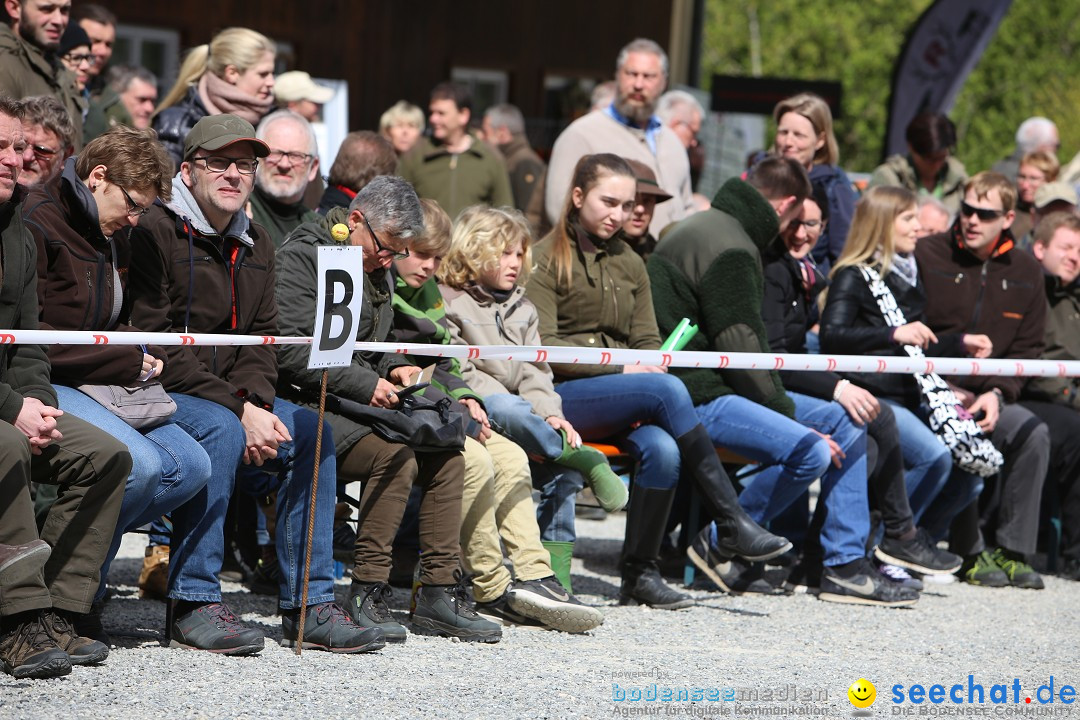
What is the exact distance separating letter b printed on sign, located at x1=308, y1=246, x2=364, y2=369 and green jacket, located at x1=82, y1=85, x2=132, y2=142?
3.37m

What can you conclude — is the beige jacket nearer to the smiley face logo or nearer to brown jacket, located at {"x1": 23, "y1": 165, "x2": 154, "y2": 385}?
brown jacket, located at {"x1": 23, "y1": 165, "x2": 154, "y2": 385}

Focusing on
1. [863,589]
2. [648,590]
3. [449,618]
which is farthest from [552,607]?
[863,589]

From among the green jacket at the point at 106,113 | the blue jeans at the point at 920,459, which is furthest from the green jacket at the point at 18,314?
the blue jeans at the point at 920,459

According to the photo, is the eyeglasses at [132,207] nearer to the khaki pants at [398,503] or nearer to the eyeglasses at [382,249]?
the eyeglasses at [382,249]

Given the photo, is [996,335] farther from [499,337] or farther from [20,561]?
[20,561]

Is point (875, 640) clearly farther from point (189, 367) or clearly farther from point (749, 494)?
point (189, 367)

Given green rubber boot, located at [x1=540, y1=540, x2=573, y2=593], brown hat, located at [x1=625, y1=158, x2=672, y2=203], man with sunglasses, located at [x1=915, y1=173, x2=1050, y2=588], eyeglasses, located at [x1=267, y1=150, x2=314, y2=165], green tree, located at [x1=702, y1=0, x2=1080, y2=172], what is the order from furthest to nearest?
green tree, located at [x1=702, y1=0, x2=1080, y2=172] → man with sunglasses, located at [x1=915, y1=173, x2=1050, y2=588] → brown hat, located at [x1=625, y1=158, x2=672, y2=203] → eyeglasses, located at [x1=267, y1=150, x2=314, y2=165] → green rubber boot, located at [x1=540, y1=540, x2=573, y2=593]

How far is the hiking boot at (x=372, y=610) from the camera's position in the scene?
552cm

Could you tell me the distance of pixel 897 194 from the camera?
7766mm

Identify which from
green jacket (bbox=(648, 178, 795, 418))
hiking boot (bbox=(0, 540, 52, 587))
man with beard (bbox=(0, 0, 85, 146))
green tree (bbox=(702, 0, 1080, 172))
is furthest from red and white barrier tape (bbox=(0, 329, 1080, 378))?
green tree (bbox=(702, 0, 1080, 172))

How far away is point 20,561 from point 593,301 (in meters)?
3.11

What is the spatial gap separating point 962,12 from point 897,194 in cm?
949

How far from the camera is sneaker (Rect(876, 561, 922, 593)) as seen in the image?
7219 millimetres

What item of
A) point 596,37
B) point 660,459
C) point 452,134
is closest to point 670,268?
point 660,459
